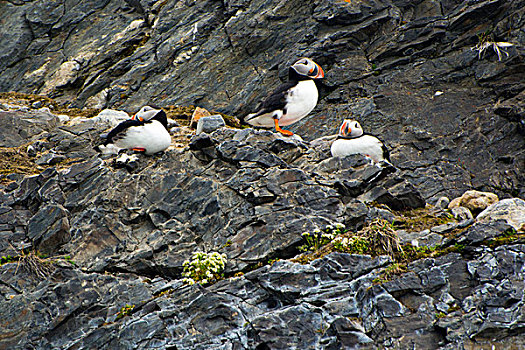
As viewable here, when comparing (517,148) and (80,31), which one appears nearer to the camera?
(517,148)

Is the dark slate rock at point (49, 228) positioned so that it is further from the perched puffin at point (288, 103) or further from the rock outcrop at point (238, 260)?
the perched puffin at point (288, 103)

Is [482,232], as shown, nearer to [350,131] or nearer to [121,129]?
[350,131]

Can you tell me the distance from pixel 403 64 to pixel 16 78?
14593mm

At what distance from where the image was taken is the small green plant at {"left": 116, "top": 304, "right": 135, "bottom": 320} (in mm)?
7570

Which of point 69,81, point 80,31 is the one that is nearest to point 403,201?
point 69,81

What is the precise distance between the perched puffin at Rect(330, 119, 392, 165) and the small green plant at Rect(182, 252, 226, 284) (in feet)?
13.0

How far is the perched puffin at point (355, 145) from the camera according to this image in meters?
11.0

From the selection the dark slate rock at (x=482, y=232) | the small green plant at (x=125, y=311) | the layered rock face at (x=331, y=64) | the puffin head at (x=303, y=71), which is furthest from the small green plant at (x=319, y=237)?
the puffin head at (x=303, y=71)

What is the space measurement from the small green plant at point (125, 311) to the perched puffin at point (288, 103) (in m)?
6.01

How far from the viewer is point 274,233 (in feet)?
28.3

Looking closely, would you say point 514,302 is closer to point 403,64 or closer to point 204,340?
point 204,340

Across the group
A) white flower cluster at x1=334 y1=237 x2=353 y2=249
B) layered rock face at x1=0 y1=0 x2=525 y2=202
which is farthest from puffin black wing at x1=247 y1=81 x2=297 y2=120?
white flower cluster at x1=334 y1=237 x2=353 y2=249

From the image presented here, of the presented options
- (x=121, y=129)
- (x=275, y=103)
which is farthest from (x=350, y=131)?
(x=121, y=129)

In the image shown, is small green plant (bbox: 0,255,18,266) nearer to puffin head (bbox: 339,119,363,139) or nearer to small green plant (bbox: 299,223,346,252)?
small green plant (bbox: 299,223,346,252)
